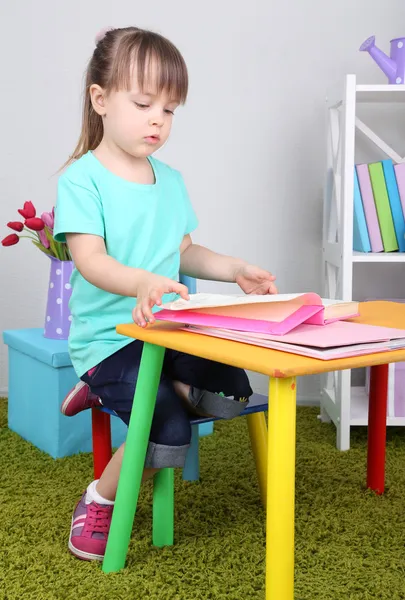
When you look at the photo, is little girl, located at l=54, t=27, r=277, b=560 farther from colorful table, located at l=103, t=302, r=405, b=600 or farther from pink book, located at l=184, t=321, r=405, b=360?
pink book, located at l=184, t=321, r=405, b=360

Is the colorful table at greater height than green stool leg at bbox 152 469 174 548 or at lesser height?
greater

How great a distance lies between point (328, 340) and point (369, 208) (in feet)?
3.54

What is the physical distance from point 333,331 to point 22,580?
2.02ft

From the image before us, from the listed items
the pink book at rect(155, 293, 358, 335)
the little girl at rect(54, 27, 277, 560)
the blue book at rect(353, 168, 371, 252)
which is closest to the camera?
the pink book at rect(155, 293, 358, 335)

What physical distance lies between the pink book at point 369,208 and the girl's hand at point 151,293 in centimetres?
99

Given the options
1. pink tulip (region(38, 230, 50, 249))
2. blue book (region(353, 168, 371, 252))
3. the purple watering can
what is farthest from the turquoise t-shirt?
the purple watering can

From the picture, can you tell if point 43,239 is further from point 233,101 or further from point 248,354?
point 248,354

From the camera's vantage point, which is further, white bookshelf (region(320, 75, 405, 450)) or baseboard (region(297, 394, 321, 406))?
baseboard (region(297, 394, 321, 406))

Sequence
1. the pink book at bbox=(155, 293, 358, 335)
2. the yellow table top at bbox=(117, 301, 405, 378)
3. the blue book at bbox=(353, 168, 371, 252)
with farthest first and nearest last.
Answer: the blue book at bbox=(353, 168, 371, 252) < the pink book at bbox=(155, 293, 358, 335) < the yellow table top at bbox=(117, 301, 405, 378)

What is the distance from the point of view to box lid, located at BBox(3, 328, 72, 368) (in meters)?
1.72

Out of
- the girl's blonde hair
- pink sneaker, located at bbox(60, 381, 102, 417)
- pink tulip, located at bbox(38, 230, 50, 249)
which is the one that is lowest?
pink sneaker, located at bbox(60, 381, 102, 417)

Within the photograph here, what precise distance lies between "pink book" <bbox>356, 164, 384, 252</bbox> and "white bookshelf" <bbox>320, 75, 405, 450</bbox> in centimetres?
4

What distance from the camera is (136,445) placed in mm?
1046

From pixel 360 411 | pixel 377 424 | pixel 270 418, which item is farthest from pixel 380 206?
pixel 270 418
